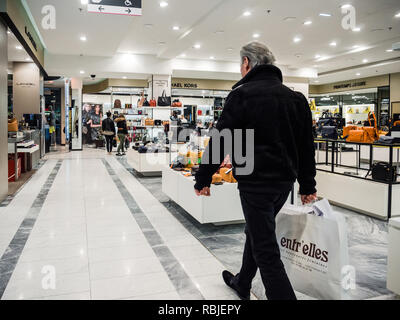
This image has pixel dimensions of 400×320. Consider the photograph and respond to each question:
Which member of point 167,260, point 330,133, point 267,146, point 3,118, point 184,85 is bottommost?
point 167,260

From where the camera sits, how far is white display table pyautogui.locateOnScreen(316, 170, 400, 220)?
14.3 ft

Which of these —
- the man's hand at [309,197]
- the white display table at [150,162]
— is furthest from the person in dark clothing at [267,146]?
the white display table at [150,162]

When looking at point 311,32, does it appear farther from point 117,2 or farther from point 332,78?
point 332,78

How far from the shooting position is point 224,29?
909 cm

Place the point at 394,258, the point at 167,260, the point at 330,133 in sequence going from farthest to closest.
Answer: the point at 330,133
the point at 167,260
the point at 394,258

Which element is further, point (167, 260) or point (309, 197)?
point (167, 260)

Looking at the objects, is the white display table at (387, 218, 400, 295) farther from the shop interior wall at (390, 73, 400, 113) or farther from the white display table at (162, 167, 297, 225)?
the shop interior wall at (390, 73, 400, 113)

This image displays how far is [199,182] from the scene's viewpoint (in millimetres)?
1968

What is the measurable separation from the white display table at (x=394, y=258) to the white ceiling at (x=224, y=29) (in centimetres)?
551

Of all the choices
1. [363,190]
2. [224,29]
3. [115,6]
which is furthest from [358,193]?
[224,29]

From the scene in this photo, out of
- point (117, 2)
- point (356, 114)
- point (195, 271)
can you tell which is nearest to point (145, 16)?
point (117, 2)

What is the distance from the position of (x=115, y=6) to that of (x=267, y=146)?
4255mm

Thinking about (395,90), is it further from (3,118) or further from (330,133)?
(3,118)
